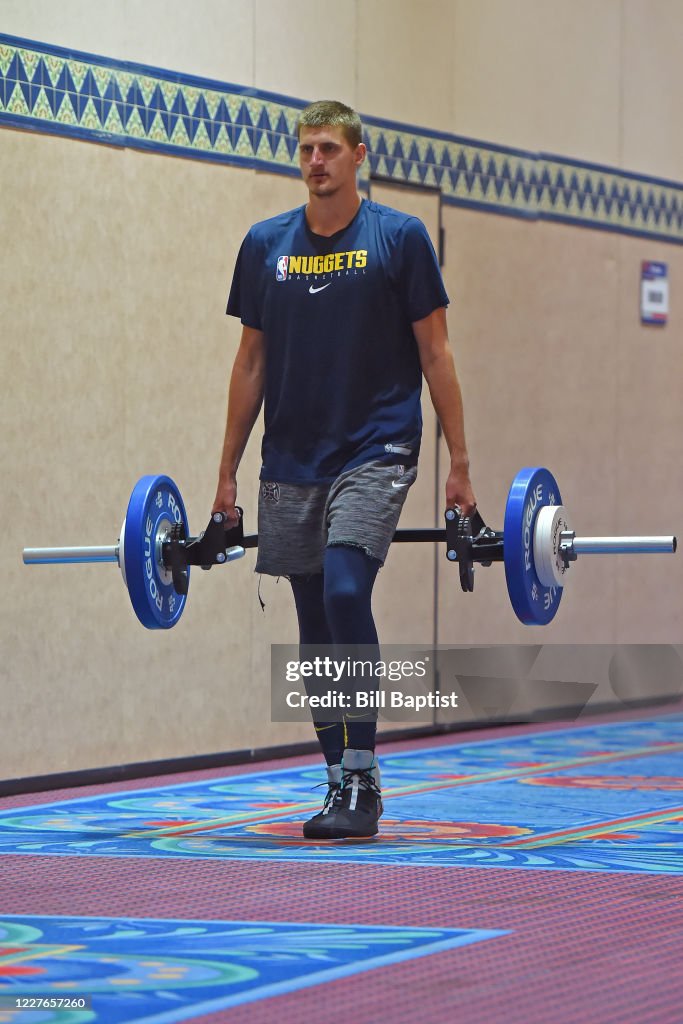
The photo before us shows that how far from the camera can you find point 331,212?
3725 mm

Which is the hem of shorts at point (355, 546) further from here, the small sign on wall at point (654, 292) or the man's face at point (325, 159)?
the small sign on wall at point (654, 292)

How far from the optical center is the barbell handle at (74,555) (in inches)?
148

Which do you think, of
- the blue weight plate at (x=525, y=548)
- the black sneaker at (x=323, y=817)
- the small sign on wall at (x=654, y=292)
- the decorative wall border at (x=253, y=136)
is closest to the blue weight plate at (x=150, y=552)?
the black sneaker at (x=323, y=817)

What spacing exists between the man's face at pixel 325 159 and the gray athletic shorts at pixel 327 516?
2.01 feet

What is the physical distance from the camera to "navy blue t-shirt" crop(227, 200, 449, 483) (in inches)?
143

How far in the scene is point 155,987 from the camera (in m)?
2.41

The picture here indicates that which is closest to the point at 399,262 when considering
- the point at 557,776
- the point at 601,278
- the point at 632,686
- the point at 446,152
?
the point at 557,776

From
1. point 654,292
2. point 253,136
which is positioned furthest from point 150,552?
point 654,292

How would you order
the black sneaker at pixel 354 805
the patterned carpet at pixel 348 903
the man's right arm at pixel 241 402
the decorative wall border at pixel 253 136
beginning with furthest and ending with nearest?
1. the decorative wall border at pixel 253 136
2. the man's right arm at pixel 241 402
3. the black sneaker at pixel 354 805
4. the patterned carpet at pixel 348 903

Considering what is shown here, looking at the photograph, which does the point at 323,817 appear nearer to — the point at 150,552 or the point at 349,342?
the point at 150,552

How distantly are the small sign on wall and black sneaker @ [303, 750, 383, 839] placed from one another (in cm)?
359

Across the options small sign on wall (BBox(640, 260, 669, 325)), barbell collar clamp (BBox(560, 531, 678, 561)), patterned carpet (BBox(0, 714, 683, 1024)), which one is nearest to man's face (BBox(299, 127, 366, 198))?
barbell collar clamp (BBox(560, 531, 678, 561))

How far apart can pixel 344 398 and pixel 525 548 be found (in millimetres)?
496

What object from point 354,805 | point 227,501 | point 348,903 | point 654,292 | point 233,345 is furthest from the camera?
point 654,292
